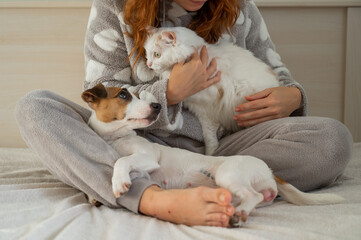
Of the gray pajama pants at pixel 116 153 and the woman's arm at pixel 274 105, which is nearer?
the gray pajama pants at pixel 116 153

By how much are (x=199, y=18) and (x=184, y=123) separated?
477 millimetres

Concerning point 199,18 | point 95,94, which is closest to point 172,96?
point 95,94

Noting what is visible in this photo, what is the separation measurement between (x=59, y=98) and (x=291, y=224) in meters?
0.86

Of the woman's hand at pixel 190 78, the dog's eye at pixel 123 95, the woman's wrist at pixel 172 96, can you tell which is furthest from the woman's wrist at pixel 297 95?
the dog's eye at pixel 123 95

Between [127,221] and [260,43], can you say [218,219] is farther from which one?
[260,43]

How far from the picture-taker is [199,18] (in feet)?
5.78

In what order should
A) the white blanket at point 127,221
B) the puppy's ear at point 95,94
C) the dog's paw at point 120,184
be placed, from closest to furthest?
the white blanket at point 127,221
the dog's paw at point 120,184
the puppy's ear at point 95,94

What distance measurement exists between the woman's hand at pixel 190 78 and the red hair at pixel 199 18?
179 millimetres

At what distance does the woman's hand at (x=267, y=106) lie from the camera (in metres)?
1.58

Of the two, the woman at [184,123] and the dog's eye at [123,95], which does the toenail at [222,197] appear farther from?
the dog's eye at [123,95]

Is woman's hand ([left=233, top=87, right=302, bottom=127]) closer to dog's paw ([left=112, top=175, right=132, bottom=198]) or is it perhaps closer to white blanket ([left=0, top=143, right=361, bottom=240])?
white blanket ([left=0, top=143, right=361, bottom=240])

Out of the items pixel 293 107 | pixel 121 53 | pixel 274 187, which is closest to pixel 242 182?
pixel 274 187

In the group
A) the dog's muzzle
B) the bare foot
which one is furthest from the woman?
the dog's muzzle

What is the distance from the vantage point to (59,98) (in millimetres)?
1411
